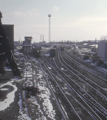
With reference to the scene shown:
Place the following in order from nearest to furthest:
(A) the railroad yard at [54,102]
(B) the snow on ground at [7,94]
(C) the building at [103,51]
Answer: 1. (A) the railroad yard at [54,102]
2. (B) the snow on ground at [7,94]
3. (C) the building at [103,51]

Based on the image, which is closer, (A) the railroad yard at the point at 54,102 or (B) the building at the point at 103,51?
(A) the railroad yard at the point at 54,102

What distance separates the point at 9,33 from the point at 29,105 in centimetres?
1807

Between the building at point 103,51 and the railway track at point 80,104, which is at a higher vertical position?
the building at point 103,51

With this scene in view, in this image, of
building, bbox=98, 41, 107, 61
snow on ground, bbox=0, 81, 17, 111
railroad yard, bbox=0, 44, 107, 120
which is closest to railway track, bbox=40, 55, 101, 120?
railroad yard, bbox=0, 44, 107, 120

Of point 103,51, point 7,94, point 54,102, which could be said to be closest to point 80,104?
point 54,102

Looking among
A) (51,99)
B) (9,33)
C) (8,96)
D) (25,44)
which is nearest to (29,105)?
(51,99)

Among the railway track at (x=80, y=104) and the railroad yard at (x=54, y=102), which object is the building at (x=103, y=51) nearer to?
the railroad yard at (x=54, y=102)

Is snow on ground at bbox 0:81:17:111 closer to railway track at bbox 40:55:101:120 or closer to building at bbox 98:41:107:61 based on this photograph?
railway track at bbox 40:55:101:120

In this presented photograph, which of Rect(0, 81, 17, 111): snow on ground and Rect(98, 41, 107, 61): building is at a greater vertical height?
Rect(98, 41, 107, 61): building

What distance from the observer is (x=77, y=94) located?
52.6ft

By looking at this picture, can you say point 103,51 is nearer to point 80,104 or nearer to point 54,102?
point 80,104

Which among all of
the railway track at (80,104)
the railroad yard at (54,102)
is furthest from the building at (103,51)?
the railway track at (80,104)

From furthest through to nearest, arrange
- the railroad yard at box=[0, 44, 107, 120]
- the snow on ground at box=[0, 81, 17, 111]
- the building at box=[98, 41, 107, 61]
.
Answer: the building at box=[98, 41, 107, 61] → the snow on ground at box=[0, 81, 17, 111] → the railroad yard at box=[0, 44, 107, 120]

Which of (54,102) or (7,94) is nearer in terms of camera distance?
(54,102)
